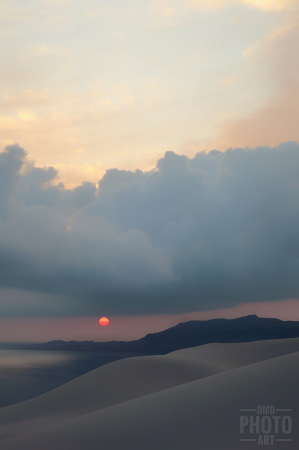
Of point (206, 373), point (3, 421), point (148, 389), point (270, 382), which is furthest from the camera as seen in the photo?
point (206, 373)

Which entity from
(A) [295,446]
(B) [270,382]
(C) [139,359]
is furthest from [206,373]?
(A) [295,446]

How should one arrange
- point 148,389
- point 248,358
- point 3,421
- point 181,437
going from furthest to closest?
point 248,358 < point 148,389 < point 3,421 < point 181,437

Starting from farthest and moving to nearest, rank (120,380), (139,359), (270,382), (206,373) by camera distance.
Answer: (139,359) → (206,373) → (120,380) → (270,382)

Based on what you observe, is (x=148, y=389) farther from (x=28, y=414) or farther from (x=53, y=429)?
(x=53, y=429)

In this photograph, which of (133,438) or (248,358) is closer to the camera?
(133,438)

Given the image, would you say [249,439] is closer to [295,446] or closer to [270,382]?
[295,446]

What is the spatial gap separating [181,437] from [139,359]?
3586 centimetres

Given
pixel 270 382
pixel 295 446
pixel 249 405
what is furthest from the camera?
pixel 270 382

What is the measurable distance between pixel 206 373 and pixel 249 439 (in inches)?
1333

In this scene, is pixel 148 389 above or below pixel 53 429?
below

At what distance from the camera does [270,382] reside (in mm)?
16484

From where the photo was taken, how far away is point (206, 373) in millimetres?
45688

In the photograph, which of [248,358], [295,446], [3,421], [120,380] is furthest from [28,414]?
[248,358]

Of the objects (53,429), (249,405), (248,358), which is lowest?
(248,358)
